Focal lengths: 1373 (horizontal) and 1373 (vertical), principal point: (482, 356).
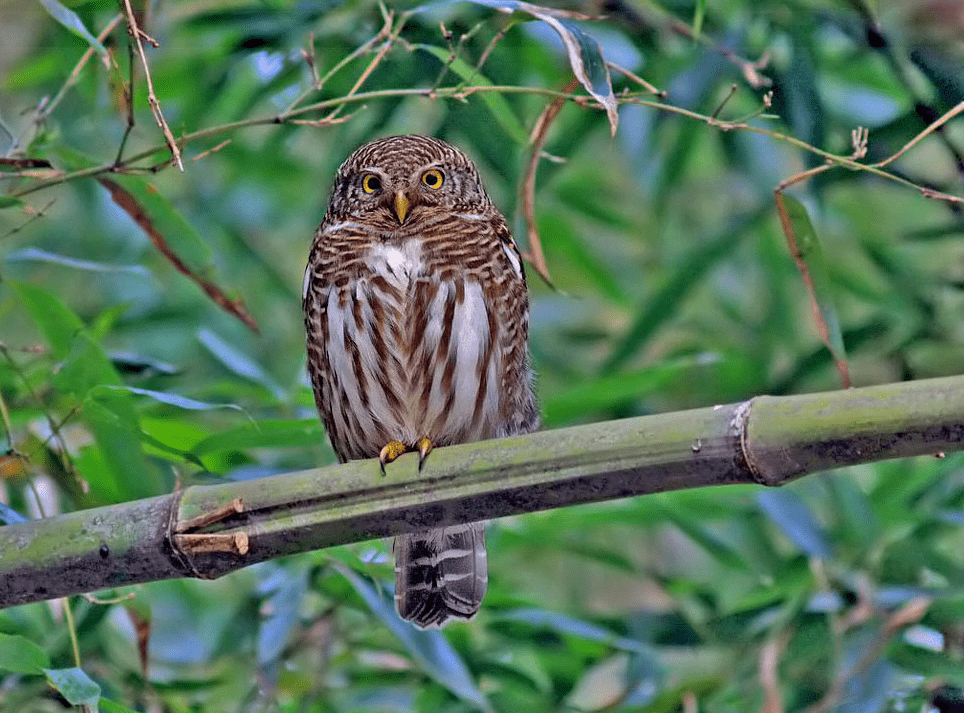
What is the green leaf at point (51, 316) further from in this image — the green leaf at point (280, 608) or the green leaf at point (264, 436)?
the green leaf at point (280, 608)

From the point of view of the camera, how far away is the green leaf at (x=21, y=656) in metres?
2.06

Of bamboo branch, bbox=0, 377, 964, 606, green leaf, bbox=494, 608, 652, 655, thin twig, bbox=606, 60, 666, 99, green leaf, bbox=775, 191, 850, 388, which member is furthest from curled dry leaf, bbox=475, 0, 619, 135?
green leaf, bbox=494, 608, 652, 655

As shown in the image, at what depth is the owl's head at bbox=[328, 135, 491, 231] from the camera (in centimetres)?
266

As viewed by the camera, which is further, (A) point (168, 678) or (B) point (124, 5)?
(A) point (168, 678)

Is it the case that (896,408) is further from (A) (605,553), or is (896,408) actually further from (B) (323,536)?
(A) (605,553)

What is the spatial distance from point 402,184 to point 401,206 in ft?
0.19

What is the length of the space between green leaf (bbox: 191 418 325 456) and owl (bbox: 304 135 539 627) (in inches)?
2.6

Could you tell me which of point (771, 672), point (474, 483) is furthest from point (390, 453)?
point (771, 672)

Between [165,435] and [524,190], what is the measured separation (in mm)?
982

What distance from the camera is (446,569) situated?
2697mm

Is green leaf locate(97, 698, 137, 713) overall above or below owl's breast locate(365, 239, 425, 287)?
below

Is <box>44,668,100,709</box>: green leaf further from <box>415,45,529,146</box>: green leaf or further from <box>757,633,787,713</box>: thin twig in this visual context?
<box>757,633,787,713</box>: thin twig

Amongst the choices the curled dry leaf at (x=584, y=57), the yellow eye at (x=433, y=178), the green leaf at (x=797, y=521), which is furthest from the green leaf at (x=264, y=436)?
the green leaf at (x=797, y=521)

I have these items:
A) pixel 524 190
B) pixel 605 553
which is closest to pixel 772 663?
pixel 605 553
